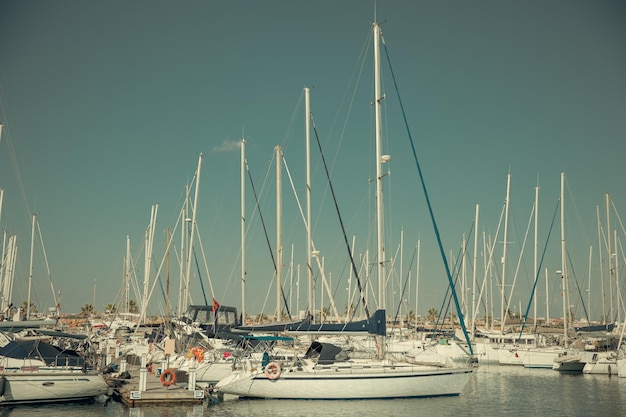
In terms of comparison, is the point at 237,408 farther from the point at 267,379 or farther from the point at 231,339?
the point at 231,339

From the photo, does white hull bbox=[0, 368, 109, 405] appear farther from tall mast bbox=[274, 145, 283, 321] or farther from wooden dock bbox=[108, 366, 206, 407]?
tall mast bbox=[274, 145, 283, 321]

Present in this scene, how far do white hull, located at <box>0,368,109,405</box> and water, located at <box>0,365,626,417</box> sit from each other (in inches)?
17.8

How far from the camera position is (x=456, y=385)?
29.1 metres

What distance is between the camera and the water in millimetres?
24922

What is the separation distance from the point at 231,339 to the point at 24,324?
1299 centimetres

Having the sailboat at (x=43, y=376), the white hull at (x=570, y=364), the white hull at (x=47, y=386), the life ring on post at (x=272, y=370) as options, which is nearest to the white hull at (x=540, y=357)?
the white hull at (x=570, y=364)

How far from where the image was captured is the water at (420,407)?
24922 mm

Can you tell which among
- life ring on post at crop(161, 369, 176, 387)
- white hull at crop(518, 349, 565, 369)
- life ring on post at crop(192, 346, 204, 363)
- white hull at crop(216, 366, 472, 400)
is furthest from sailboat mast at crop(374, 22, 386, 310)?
white hull at crop(518, 349, 565, 369)

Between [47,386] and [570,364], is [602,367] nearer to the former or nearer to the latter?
[570,364]

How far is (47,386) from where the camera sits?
25.8 meters

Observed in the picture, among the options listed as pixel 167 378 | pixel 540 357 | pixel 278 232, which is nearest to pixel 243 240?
pixel 278 232

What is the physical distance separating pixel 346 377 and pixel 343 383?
0.33 m

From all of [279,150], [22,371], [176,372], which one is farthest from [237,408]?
[279,150]

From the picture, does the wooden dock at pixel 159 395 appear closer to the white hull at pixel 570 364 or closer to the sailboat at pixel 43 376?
the sailboat at pixel 43 376
